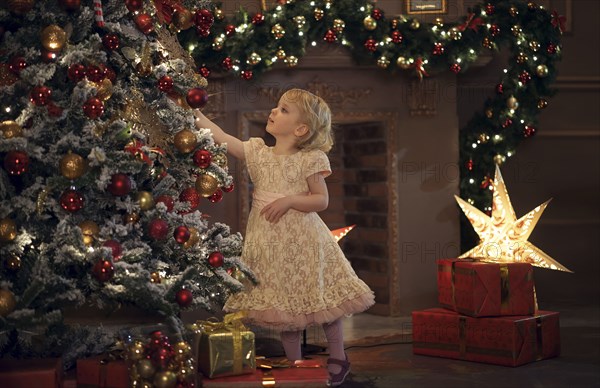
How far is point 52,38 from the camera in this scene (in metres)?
3.60

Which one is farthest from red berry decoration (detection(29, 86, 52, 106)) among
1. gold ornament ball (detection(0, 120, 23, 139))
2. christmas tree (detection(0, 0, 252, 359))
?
gold ornament ball (detection(0, 120, 23, 139))

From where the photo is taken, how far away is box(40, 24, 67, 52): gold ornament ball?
3.60m

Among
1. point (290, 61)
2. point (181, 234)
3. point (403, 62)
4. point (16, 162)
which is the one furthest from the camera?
point (403, 62)

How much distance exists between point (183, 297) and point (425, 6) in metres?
3.82

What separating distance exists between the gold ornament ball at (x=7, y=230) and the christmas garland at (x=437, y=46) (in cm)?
267

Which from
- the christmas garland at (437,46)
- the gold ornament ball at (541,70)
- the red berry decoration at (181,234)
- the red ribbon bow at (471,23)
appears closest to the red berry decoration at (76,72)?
the red berry decoration at (181,234)

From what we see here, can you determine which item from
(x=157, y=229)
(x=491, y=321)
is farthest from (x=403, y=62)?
(x=157, y=229)

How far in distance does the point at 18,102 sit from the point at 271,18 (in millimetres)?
2709

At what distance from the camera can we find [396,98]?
6.84 metres

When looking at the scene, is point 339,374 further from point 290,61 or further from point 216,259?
point 290,61

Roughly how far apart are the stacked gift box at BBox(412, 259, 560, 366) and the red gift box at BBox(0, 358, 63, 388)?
2500 mm

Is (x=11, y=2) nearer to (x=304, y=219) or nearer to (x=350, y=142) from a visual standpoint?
(x=304, y=219)

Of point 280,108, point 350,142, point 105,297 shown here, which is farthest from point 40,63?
point 350,142

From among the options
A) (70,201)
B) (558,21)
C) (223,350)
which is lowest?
(223,350)
